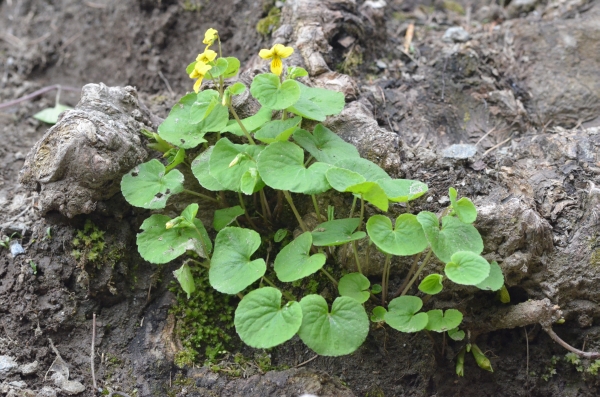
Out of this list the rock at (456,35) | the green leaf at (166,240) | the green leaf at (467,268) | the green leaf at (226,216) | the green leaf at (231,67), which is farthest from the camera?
the rock at (456,35)

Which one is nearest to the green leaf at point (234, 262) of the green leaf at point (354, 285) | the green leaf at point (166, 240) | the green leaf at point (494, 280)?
the green leaf at point (166, 240)

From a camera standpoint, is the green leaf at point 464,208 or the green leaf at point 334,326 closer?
the green leaf at point 334,326

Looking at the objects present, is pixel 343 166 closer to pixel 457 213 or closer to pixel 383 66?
pixel 457 213

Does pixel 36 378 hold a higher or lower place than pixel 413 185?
lower

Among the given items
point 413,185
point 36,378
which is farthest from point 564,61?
point 36,378

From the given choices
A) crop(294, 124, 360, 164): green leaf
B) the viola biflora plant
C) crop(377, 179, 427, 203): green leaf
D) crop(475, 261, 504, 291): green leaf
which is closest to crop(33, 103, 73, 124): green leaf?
the viola biflora plant

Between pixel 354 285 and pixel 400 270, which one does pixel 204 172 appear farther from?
pixel 400 270

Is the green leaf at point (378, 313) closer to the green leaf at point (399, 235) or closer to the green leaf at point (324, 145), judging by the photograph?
the green leaf at point (399, 235)

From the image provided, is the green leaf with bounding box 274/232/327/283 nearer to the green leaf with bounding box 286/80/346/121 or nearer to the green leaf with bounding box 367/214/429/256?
the green leaf with bounding box 367/214/429/256

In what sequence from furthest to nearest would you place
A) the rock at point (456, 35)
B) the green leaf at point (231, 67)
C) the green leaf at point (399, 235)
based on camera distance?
the rock at point (456, 35) → the green leaf at point (231, 67) → the green leaf at point (399, 235)
